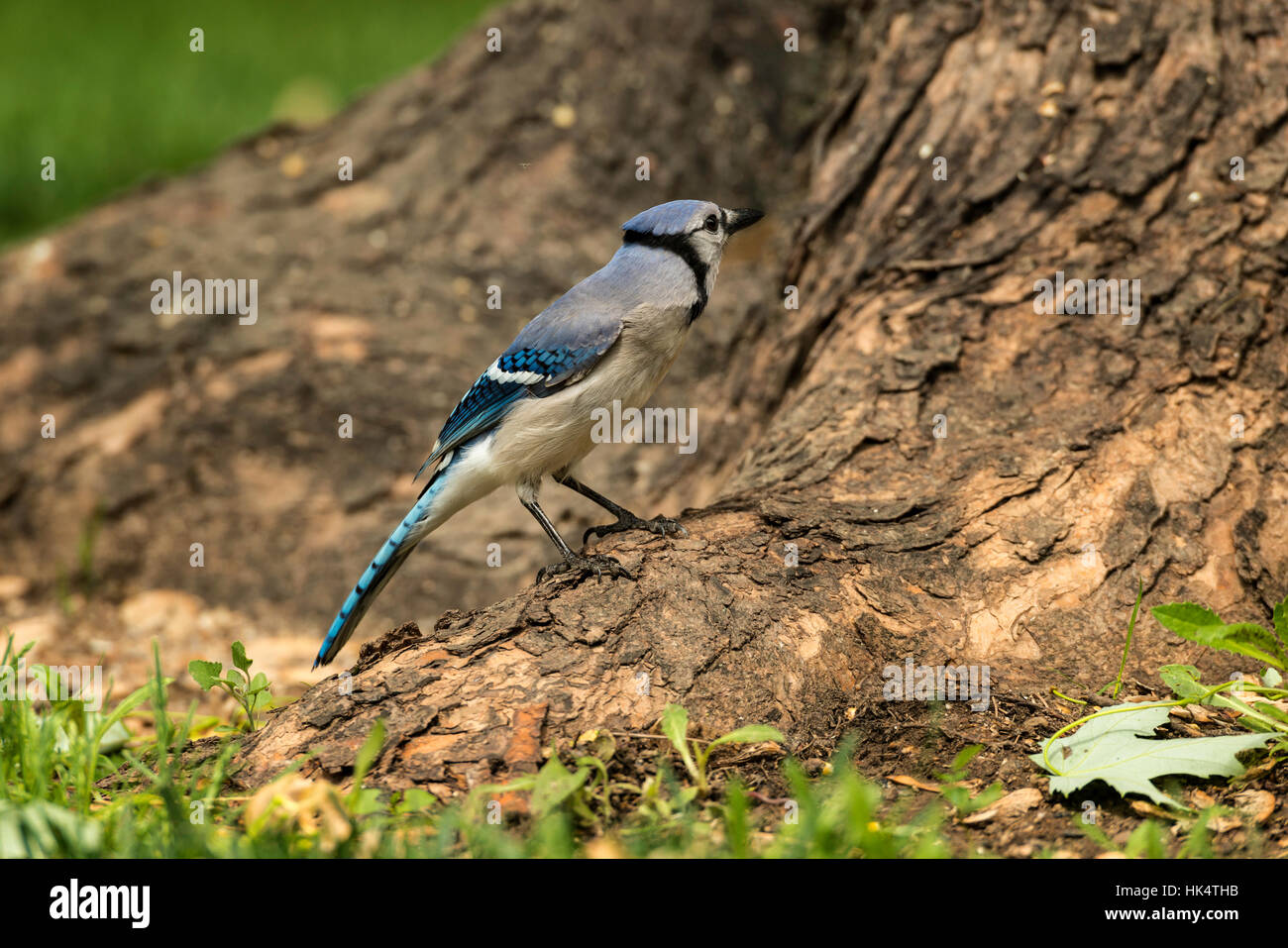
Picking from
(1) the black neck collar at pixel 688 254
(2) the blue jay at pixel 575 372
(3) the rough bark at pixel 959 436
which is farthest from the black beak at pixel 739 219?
(3) the rough bark at pixel 959 436

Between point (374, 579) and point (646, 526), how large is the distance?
0.94 m

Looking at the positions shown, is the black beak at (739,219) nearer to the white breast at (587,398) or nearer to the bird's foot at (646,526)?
the white breast at (587,398)

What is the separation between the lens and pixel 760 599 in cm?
300

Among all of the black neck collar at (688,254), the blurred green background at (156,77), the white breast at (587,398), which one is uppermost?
the blurred green background at (156,77)

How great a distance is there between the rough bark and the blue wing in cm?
62

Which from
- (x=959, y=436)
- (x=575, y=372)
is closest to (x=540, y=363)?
(x=575, y=372)

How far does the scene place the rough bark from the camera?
109 inches

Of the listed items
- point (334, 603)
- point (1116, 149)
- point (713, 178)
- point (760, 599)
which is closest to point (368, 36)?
point (713, 178)

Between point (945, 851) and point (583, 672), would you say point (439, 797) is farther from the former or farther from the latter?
point (945, 851)

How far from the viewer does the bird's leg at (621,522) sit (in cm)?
336

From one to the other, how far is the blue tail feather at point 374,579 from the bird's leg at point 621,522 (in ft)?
1.62

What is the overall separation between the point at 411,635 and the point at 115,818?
0.84 meters

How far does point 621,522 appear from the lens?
12.5ft

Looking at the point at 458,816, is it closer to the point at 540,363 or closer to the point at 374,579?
the point at 374,579
